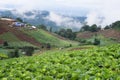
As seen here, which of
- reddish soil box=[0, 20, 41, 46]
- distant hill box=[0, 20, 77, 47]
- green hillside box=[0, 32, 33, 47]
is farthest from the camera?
reddish soil box=[0, 20, 41, 46]

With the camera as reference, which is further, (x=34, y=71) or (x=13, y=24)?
(x=13, y=24)

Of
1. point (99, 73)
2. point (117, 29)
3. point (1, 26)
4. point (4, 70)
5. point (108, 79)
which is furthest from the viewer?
point (117, 29)

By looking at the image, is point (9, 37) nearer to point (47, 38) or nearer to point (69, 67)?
point (47, 38)

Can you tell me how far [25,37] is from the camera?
447ft

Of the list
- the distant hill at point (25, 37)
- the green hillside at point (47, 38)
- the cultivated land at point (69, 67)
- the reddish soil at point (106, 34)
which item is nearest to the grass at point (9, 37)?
the distant hill at point (25, 37)

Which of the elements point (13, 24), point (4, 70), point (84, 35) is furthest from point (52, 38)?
point (4, 70)

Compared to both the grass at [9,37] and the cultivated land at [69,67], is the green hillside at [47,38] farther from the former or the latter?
the cultivated land at [69,67]

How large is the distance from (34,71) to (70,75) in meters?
3.22

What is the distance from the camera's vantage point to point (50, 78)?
13.8 m

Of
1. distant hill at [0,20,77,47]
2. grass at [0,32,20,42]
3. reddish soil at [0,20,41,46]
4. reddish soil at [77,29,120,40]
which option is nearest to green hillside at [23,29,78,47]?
distant hill at [0,20,77,47]

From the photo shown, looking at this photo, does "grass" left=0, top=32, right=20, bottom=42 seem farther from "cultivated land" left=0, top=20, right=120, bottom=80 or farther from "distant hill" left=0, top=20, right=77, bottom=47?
"cultivated land" left=0, top=20, right=120, bottom=80

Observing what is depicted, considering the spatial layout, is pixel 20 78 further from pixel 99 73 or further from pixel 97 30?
pixel 97 30

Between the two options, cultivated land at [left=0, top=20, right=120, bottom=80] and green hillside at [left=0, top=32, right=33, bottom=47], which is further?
green hillside at [left=0, top=32, right=33, bottom=47]

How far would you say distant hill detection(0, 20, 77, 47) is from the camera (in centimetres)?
12775
